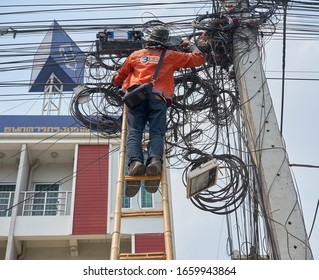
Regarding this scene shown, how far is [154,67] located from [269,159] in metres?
1.49

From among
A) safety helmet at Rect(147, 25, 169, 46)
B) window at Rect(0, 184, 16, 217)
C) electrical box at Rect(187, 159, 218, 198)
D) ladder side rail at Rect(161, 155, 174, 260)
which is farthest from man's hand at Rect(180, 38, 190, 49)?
window at Rect(0, 184, 16, 217)

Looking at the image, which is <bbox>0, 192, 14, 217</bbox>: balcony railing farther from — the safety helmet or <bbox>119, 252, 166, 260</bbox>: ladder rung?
<bbox>119, 252, 166, 260</bbox>: ladder rung

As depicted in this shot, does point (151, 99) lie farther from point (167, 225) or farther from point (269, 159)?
point (167, 225)

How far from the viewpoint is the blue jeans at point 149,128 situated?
4.02 m

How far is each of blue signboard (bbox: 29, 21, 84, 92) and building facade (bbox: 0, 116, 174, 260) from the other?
144 cm

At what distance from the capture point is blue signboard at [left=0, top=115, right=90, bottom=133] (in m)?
12.5

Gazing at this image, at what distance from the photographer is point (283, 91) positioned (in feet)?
15.7

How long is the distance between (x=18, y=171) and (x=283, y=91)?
9.29 metres

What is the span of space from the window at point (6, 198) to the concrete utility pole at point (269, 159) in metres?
8.77

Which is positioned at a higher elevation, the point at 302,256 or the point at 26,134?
the point at 26,134

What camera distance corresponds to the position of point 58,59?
23.3 feet
